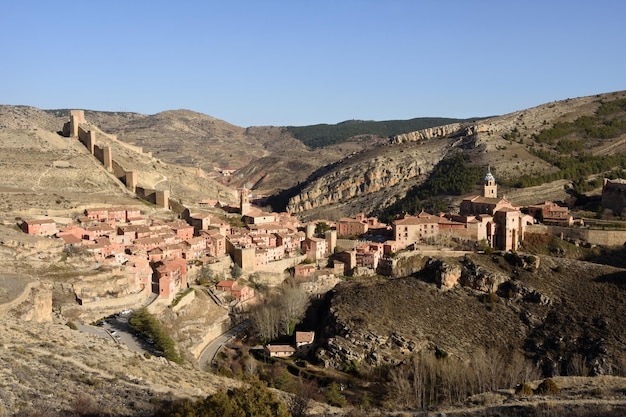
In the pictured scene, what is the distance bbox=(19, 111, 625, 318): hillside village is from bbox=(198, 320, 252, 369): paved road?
2152 mm

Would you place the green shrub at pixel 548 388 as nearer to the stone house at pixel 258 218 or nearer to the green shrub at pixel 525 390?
the green shrub at pixel 525 390

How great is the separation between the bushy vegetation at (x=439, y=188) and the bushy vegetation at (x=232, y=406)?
46272 mm

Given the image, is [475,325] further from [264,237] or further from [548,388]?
[264,237]

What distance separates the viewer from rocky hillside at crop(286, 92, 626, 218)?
72.2 metres

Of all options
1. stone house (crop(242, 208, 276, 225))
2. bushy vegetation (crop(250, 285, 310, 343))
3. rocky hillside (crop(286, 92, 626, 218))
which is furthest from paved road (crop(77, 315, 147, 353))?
rocky hillside (crop(286, 92, 626, 218))

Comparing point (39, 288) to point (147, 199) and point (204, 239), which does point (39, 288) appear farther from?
point (147, 199)

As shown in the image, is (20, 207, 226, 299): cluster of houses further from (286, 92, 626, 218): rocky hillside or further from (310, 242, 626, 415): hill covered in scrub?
(286, 92, 626, 218): rocky hillside

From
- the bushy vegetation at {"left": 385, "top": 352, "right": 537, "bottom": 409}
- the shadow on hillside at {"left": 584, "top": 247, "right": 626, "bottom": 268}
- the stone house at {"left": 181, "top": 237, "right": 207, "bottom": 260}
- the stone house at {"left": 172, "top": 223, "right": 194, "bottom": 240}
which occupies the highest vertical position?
the stone house at {"left": 172, "top": 223, "right": 194, "bottom": 240}

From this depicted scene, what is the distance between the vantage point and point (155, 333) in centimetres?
2786

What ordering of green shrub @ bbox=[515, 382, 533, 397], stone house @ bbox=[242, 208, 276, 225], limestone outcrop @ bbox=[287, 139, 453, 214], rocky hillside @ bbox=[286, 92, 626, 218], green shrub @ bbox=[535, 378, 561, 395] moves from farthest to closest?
limestone outcrop @ bbox=[287, 139, 453, 214] < rocky hillside @ bbox=[286, 92, 626, 218] < stone house @ bbox=[242, 208, 276, 225] < green shrub @ bbox=[535, 378, 561, 395] < green shrub @ bbox=[515, 382, 533, 397]

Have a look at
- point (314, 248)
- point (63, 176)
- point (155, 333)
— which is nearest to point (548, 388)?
point (155, 333)

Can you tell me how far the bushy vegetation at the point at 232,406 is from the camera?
13.9 meters

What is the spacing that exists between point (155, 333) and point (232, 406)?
48.0 ft

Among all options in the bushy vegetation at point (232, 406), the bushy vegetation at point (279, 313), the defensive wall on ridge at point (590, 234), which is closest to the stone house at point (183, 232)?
the bushy vegetation at point (279, 313)
